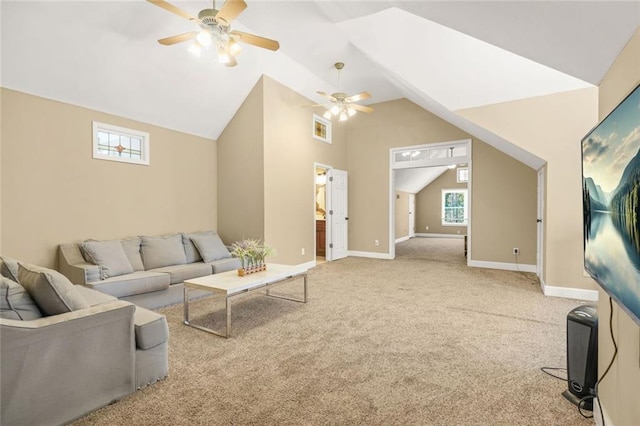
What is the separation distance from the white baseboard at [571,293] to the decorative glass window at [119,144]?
20.4 feet

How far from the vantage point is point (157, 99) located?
4.72 metres

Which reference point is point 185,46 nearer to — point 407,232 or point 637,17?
point 637,17

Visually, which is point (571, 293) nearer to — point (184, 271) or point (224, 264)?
point (224, 264)

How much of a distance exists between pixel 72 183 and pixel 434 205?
1235 centimetres

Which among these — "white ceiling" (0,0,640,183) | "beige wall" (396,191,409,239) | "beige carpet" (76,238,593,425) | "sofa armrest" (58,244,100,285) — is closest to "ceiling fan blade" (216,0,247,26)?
"white ceiling" (0,0,640,183)

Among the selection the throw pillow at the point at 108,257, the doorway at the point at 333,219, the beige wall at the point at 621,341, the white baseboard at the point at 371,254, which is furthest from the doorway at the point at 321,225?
the beige wall at the point at 621,341

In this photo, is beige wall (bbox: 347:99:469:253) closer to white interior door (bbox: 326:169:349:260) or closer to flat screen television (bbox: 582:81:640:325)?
white interior door (bbox: 326:169:349:260)

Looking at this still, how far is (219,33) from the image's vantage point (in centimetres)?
306

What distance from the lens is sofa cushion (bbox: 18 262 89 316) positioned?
201cm

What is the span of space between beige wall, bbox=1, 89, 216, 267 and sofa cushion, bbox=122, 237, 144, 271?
263 mm

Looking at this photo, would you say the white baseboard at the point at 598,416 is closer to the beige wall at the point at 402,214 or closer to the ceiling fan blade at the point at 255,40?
the ceiling fan blade at the point at 255,40

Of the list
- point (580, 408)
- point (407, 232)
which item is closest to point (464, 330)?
point (580, 408)

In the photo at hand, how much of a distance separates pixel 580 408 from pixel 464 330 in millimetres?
1253

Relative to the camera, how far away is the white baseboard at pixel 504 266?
6105mm
